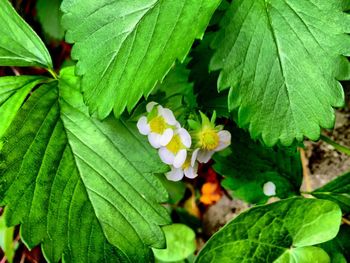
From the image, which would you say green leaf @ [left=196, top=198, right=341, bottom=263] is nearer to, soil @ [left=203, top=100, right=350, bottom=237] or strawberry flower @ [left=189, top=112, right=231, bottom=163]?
strawberry flower @ [left=189, top=112, right=231, bottom=163]

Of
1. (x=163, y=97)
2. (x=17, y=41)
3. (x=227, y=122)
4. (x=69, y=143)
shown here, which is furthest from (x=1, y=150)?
(x=227, y=122)

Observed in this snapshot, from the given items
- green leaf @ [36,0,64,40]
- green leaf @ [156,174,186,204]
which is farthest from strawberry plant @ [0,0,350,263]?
green leaf @ [36,0,64,40]

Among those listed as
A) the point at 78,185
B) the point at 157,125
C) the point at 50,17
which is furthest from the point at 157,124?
the point at 50,17

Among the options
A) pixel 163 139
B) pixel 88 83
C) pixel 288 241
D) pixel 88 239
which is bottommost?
pixel 288 241

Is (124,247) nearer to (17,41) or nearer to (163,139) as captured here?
(163,139)

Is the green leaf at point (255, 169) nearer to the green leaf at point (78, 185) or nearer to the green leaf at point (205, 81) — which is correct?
the green leaf at point (205, 81)

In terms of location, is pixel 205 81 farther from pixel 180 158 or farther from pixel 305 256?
pixel 305 256

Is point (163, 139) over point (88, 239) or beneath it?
over
